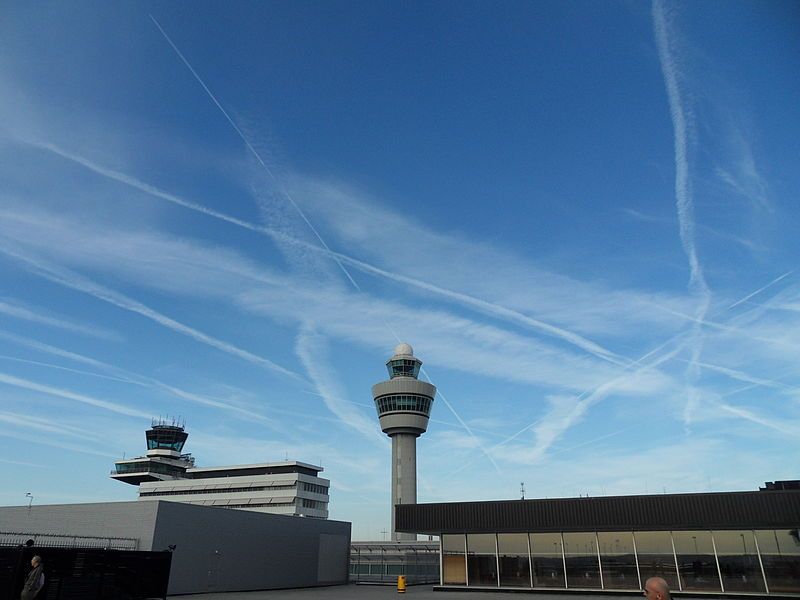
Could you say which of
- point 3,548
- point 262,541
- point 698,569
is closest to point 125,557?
point 3,548

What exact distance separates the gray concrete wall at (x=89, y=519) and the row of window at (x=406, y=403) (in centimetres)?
4492

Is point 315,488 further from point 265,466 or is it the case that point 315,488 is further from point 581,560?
point 581,560

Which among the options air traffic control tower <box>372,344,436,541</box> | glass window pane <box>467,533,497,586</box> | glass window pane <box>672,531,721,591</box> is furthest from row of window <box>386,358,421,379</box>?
glass window pane <box>672,531,721,591</box>

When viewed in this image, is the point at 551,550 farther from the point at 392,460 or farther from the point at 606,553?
the point at 392,460

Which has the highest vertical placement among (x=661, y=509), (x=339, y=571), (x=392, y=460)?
(x=392, y=460)

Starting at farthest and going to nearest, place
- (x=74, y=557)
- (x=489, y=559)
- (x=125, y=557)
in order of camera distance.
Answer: (x=489, y=559) < (x=125, y=557) < (x=74, y=557)

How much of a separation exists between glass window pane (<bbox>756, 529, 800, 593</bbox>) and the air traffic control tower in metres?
46.4

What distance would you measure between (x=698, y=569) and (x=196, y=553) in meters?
28.1

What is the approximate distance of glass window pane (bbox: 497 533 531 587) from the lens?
33.5m

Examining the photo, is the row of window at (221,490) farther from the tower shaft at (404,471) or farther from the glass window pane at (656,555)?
the glass window pane at (656,555)

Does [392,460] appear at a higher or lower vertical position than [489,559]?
higher

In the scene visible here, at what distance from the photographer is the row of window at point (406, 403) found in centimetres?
7562

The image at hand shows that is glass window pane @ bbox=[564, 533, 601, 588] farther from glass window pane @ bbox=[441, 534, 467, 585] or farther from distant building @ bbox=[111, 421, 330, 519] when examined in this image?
distant building @ bbox=[111, 421, 330, 519]

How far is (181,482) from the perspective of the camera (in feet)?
339
